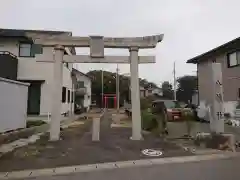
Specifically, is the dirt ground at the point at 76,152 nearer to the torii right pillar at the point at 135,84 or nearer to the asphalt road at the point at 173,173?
the torii right pillar at the point at 135,84

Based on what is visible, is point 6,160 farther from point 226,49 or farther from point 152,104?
point 226,49

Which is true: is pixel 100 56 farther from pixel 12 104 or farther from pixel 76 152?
pixel 76 152

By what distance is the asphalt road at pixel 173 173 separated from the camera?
6262mm

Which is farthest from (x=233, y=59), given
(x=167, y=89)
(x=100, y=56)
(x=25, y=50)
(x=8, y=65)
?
(x=167, y=89)

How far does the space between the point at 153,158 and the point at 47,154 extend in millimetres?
3488

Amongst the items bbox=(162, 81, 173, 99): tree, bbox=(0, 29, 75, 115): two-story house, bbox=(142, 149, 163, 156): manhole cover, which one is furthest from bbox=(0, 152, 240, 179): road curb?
bbox=(162, 81, 173, 99): tree

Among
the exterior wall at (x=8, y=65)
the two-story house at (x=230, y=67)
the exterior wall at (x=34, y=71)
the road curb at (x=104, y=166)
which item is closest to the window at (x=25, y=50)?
the exterior wall at (x=34, y=71)

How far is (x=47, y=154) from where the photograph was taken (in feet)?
29.3

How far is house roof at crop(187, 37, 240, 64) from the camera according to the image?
1941 centimetres

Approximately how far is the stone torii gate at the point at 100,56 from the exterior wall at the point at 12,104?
1.73 metres

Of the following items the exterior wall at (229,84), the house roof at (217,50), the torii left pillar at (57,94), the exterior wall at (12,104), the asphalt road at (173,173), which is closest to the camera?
the asphalt road at (173,173)

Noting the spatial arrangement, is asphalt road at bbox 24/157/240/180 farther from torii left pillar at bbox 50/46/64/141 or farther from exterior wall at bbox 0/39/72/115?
exterior wall at bbox 0/39/72/115

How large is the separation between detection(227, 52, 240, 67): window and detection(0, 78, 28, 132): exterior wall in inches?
594

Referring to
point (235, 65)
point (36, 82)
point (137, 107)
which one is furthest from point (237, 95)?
point (36, 82)
